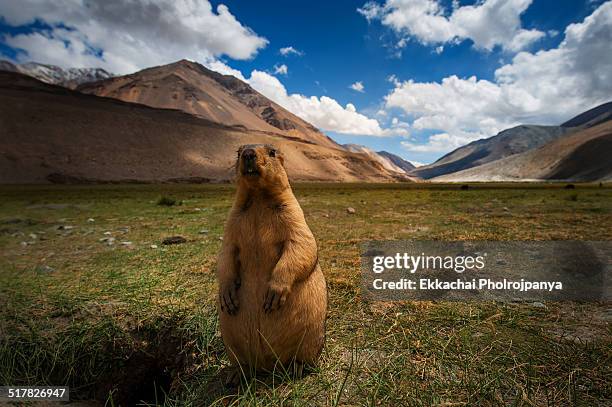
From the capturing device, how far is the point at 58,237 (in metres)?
8.31

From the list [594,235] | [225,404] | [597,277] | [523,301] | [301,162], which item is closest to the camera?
[225,404]

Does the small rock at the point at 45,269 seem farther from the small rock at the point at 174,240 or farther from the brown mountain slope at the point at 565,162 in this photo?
the brown mountain slope at the point at 565,162

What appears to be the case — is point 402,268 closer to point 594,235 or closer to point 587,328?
point 587,328

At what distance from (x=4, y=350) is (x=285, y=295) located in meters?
2.90

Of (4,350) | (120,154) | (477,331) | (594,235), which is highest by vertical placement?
(120,154)

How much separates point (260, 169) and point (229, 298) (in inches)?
41.7

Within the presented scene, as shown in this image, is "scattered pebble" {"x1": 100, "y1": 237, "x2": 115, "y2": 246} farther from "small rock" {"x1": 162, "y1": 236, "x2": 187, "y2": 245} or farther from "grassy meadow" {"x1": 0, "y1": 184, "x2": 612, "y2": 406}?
"grassy meadow" {"x1": 0, "y1": 184, "x2": 612, "y2": 406}

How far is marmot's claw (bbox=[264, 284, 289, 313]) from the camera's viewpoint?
2445 millimetres

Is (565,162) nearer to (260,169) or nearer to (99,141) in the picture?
(99,141)

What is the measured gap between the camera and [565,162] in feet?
394

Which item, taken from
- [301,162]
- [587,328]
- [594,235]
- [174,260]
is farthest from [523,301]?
[301,162]

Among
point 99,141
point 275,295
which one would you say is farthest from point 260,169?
point 99,141

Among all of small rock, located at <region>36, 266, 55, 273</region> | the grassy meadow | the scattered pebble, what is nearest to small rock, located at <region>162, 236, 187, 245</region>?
the scattered pebble

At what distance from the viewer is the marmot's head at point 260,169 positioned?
2566mm
